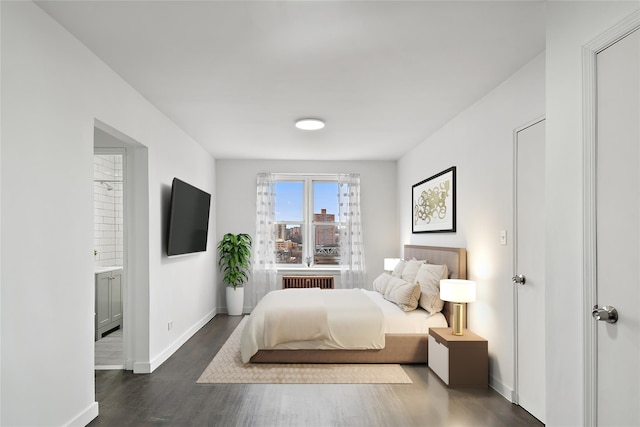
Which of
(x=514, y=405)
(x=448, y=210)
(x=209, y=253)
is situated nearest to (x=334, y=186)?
(x=209, y=253)

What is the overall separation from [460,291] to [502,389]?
0.84 metres

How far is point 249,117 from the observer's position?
468 cm

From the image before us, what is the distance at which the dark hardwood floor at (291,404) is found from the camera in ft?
10.0

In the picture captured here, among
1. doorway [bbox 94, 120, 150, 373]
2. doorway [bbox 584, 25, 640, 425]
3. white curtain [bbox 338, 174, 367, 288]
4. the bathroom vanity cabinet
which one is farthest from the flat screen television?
doorway [bbox 584, 25, 640, 425]

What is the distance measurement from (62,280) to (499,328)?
327 cm

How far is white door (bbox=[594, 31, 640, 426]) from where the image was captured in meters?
1.64

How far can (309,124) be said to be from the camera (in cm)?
485

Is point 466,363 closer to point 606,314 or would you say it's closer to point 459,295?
point 459,295

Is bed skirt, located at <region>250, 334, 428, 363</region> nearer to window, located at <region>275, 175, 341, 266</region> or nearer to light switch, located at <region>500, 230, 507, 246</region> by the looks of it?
light switch, located at <region>500, 230, 507, 246</region>

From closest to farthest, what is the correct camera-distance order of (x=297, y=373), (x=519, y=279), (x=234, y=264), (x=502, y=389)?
(x=519, y=279) < (x=502, y=389) < (x=297, y=373) < (x=234, y=264)

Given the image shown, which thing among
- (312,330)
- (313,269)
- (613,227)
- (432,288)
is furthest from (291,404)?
(313,269)

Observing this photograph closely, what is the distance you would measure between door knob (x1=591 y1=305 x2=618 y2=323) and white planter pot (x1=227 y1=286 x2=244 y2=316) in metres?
5.83

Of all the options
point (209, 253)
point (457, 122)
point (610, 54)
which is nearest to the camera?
point (610, 54)

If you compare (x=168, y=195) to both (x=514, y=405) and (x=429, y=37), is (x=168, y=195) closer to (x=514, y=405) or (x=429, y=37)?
(x=429, y=37)
